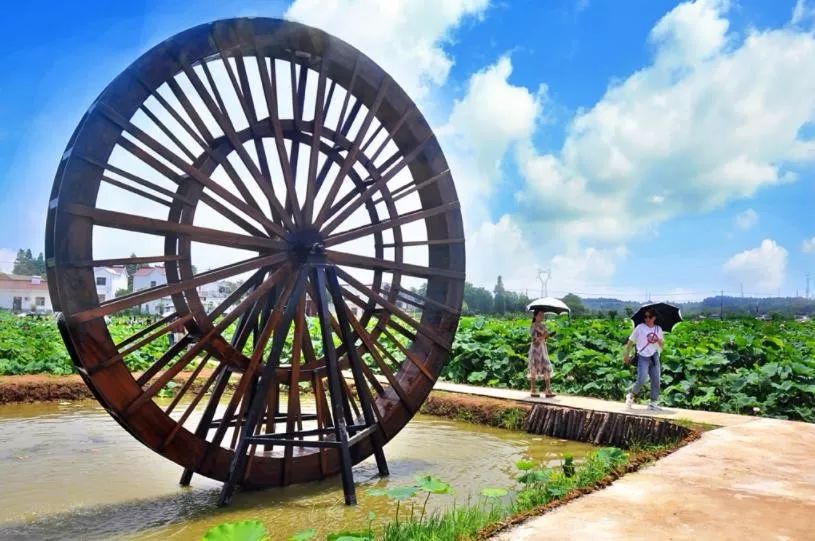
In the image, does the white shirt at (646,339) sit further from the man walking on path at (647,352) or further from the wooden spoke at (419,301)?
the wooden spoke at (419,301)

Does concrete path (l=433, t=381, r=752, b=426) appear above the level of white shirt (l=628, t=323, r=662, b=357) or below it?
below

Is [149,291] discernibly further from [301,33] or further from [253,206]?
[301,33]

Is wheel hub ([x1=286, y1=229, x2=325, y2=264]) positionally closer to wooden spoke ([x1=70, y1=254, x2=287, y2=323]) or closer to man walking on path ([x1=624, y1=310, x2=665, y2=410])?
wooden spoke ([x1=70, y1=254, x2=287, y2=323])

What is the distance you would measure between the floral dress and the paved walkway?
2852mm

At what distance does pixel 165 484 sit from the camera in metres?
6.28

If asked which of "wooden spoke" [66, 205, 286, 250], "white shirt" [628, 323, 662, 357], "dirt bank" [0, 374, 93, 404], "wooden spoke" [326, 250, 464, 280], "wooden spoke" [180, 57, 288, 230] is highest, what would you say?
"wooden spoke" [180, 57, 288, 230]

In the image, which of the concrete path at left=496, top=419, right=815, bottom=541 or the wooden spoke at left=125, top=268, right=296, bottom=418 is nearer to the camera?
the concrete path at left=496, top=419, right=815, bottom=541

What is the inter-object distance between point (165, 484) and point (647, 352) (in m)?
5.38

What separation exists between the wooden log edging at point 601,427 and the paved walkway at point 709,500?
0.76 meters

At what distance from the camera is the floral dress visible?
939 centimetres

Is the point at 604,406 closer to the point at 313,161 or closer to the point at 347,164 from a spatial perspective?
the point at 347,164

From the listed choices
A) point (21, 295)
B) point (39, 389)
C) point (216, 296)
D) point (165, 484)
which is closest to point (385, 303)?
point (165, 484)

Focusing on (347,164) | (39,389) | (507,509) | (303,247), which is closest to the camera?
(507,509)

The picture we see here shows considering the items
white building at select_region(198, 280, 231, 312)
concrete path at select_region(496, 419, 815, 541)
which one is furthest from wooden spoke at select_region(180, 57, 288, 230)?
white building at select_region(198, 280, 231, 312)
